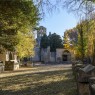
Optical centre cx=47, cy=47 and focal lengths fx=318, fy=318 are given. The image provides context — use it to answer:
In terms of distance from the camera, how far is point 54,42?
110 metres

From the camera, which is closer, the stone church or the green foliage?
the green foliage

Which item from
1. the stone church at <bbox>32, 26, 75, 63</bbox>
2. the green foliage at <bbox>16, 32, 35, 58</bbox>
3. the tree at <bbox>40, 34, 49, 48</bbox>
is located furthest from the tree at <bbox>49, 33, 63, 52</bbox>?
the green foliage at <bbox>16, 32, 35, 58</bbox>

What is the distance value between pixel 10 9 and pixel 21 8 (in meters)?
0.65

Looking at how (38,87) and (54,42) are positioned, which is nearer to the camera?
(38,87)

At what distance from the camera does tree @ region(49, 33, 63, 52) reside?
10881 centimetres

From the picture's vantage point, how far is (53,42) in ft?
361

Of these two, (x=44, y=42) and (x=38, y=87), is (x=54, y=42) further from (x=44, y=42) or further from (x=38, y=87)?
(x=38, y=87)

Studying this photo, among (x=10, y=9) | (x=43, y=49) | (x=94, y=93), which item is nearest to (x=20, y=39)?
(x=10, y=9)

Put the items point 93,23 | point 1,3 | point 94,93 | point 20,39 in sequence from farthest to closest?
1. point 20,39
2. point 93,23
3. point 1,3
4. point 94,93

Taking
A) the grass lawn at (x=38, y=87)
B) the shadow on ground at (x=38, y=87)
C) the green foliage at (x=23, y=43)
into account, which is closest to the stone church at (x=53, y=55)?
the green foliage at (x=23, y=43)

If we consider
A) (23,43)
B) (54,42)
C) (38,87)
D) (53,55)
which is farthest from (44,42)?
(38,87)

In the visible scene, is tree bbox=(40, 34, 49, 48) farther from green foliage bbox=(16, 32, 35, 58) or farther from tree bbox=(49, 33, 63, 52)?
green foliage bbox=(16, 32, 35, 58)

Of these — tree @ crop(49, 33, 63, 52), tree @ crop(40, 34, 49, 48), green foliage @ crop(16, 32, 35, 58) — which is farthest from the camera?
tree @ crop(40, 34, 49, 48)

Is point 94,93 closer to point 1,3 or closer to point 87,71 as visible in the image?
point 87,71
